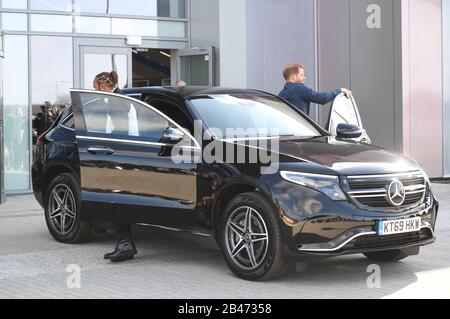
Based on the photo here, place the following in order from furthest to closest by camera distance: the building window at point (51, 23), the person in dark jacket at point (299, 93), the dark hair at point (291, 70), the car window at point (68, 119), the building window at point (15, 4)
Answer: the building window at point (51, 23) < the building window at point (15, 4) < the dark hair at point (291, 70) < the person in dark jacket at point (299, 93) < the car window at point (68, 119)

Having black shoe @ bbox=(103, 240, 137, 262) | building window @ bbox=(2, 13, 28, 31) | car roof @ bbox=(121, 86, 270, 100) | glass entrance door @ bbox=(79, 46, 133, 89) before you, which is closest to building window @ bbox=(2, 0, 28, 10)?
building window @ bbox=(2, 13, 28, 31)

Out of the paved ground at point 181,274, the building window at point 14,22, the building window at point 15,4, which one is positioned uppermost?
the building window at point 15,4

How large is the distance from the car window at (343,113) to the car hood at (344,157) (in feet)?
6.50

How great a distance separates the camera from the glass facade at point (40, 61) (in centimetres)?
1414

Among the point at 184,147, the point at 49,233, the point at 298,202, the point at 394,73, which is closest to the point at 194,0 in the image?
the point at 394,73

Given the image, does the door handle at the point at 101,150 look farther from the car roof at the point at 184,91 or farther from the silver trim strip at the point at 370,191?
the silver trim strip at the point at 370,191

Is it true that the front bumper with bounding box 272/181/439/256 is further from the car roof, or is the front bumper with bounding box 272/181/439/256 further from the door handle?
the door handle

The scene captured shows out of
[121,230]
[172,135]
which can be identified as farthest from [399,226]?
[121,230]

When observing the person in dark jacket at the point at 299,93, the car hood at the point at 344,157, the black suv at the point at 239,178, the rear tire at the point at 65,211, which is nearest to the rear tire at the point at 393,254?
the black suv at the point at 239,178

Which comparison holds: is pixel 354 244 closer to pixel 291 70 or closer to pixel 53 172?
pixel 291 70

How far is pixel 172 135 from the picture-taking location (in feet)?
A: 22.7

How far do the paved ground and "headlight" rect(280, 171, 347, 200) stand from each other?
673mm

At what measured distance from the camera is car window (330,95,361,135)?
29.7 feet
